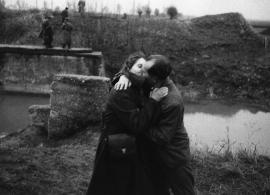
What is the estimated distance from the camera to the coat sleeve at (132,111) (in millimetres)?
2984

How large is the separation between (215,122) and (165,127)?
33.5ft

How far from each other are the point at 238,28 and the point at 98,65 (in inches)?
461

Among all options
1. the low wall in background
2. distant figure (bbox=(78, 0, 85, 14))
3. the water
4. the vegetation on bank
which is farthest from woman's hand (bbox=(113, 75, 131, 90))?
distant figure (bbox=(78, 0, 85, 14))

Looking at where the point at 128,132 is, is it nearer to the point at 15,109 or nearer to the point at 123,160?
the point at 123,160

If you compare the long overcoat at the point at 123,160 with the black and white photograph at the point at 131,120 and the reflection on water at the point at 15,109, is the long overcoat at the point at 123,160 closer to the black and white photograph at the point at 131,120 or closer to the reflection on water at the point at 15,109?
the black and white photograph at the point at 131,120

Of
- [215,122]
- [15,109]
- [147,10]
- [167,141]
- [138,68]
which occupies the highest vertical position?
[147,10]

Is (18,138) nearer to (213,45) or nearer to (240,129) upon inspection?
(240,129)

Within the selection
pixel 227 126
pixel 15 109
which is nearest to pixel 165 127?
pixel 227 126

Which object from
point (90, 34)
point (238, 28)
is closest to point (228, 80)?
point (238, 28)

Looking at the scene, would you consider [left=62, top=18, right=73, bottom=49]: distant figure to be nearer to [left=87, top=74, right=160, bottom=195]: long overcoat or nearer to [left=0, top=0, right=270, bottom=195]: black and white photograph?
[left=0, top=0, right=270, bottom=195]: black and white photograph

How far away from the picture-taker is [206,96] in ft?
58.7

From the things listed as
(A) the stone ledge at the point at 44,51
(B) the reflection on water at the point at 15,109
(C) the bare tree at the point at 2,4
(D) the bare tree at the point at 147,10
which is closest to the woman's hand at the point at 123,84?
(B) the reflection on water at the point at 15,109

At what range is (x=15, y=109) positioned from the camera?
1338cm

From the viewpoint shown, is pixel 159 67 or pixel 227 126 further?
pixel 227 126
